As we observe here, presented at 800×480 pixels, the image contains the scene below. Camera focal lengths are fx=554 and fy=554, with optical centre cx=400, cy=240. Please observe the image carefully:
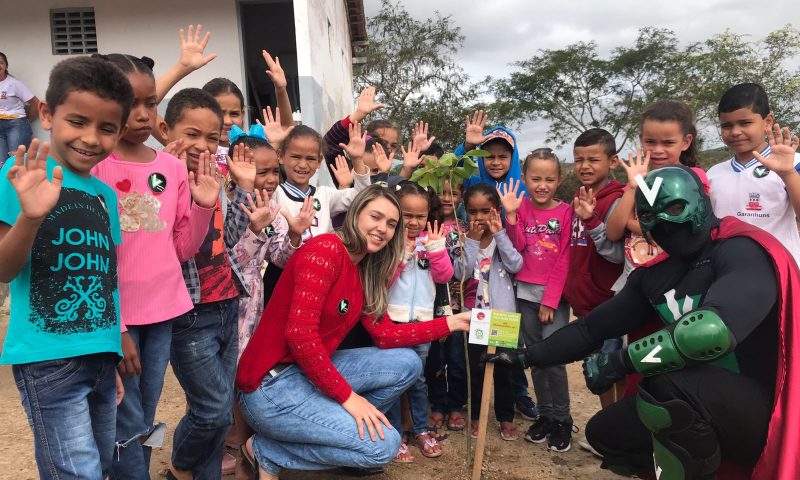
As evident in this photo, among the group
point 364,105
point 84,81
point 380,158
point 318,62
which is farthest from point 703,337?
point 318,62

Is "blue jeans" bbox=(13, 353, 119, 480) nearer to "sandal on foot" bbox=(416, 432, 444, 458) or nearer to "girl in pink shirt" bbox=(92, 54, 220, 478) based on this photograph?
"girl in pink shirt" bbox=(92, 54, 220, 478)

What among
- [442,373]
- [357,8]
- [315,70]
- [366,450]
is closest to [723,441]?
[366,450]

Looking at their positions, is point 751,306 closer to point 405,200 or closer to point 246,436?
point 405,200

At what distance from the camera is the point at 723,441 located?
192cm

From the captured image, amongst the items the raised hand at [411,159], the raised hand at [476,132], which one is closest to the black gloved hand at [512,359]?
the raised hand at [411,159]

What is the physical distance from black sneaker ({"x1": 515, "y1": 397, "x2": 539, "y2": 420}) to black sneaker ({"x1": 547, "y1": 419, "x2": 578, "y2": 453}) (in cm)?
40

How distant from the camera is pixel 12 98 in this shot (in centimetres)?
718

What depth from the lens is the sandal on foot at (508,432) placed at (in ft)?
11.5

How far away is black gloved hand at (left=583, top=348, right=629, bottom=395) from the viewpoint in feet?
6.64

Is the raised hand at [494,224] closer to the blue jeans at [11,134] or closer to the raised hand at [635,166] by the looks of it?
the raised hand at [635,166]

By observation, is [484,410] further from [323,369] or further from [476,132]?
[476,132]

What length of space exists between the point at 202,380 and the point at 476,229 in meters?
1.98

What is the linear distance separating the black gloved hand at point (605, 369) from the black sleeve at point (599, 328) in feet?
0.83

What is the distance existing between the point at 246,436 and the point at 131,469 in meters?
0.86
